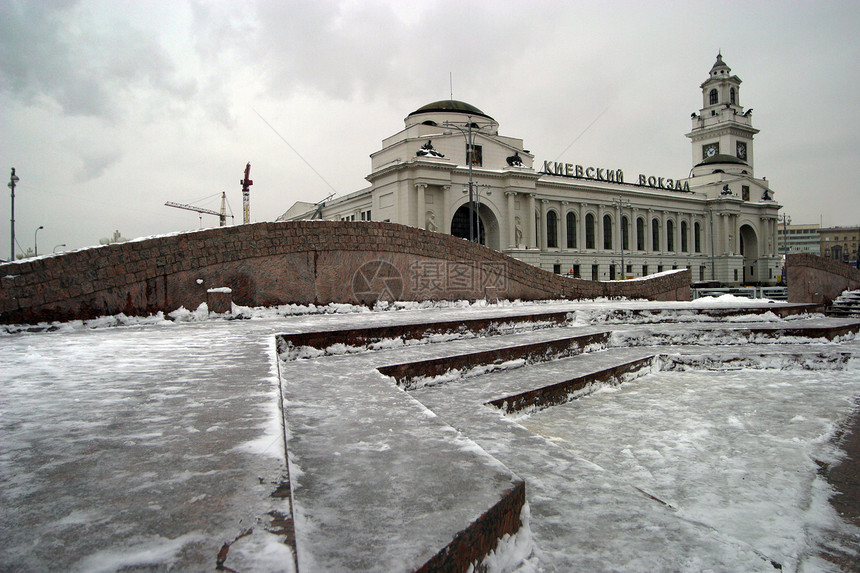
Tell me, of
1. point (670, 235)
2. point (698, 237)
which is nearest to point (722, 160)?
point (698, 237)

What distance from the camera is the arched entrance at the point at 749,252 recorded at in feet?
209

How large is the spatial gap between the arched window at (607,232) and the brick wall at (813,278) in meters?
35.0

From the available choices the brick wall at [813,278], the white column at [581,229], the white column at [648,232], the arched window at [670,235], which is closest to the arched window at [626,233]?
the white column at [648,232]

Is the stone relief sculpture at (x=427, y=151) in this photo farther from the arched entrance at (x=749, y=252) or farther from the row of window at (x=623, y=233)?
the arched entrance at (x=749, y=252)

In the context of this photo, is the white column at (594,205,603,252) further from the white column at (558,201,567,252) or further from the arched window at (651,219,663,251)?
the arched window at (651,219,663,251)

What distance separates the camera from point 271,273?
33.7ft

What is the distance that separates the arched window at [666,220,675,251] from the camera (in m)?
58.4

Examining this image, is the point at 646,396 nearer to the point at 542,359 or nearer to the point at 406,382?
the point at 542,359

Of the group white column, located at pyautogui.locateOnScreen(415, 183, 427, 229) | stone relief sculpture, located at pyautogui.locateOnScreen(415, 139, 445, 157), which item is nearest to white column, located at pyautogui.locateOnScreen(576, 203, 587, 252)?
stone relief sculpture, located at pyautogui.locateOnScreen(415, 139, 445, 157)

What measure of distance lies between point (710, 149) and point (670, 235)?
1763cm

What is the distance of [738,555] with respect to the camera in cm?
202

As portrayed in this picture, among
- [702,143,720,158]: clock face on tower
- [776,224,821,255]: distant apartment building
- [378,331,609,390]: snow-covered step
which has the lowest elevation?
[378,331,609,390]: snow-covered step

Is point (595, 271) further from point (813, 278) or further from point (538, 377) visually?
point (538, 377)

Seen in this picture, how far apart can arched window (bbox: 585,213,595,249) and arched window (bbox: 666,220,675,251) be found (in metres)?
11.9
